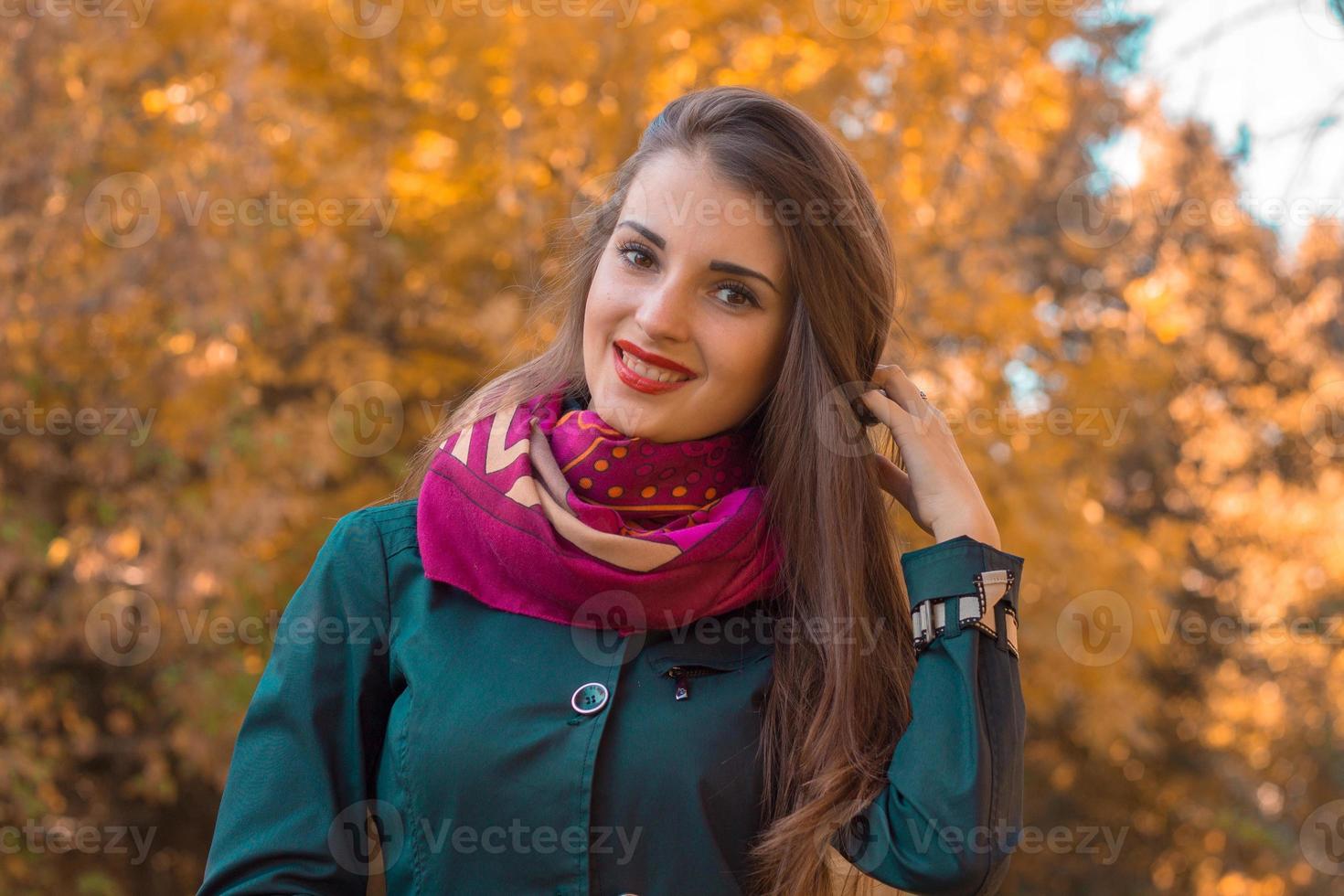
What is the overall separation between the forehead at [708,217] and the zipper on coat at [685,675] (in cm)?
57

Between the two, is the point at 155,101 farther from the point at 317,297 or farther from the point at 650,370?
the point at 650,370

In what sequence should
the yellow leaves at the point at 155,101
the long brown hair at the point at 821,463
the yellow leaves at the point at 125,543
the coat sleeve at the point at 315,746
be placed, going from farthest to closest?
the yellow leaves at the point at 155,101 → the yellow leaves at the point at 125,543 → the long brown hair at the point at 821,463 → the coat sleeve at the point at 315,746

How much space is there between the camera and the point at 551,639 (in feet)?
6.36

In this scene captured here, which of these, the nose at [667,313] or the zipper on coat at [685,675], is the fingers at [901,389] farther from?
the zipper on coat at [685,675]

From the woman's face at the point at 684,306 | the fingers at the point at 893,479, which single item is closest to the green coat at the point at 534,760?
the fingers at the point at 893,479

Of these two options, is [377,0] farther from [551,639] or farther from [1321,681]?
[1321,681]

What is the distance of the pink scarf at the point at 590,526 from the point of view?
6.33 feet

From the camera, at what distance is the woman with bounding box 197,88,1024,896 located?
1.80 meters

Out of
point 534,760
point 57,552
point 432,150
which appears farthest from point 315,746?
point 432,150

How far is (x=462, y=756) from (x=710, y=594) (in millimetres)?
415

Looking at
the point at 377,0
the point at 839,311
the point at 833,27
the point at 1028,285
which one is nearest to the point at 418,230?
the point at 377,0

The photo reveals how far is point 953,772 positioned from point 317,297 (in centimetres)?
424

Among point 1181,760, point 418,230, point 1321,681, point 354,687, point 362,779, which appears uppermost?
point 418,230

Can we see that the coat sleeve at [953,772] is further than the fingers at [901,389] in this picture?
No
